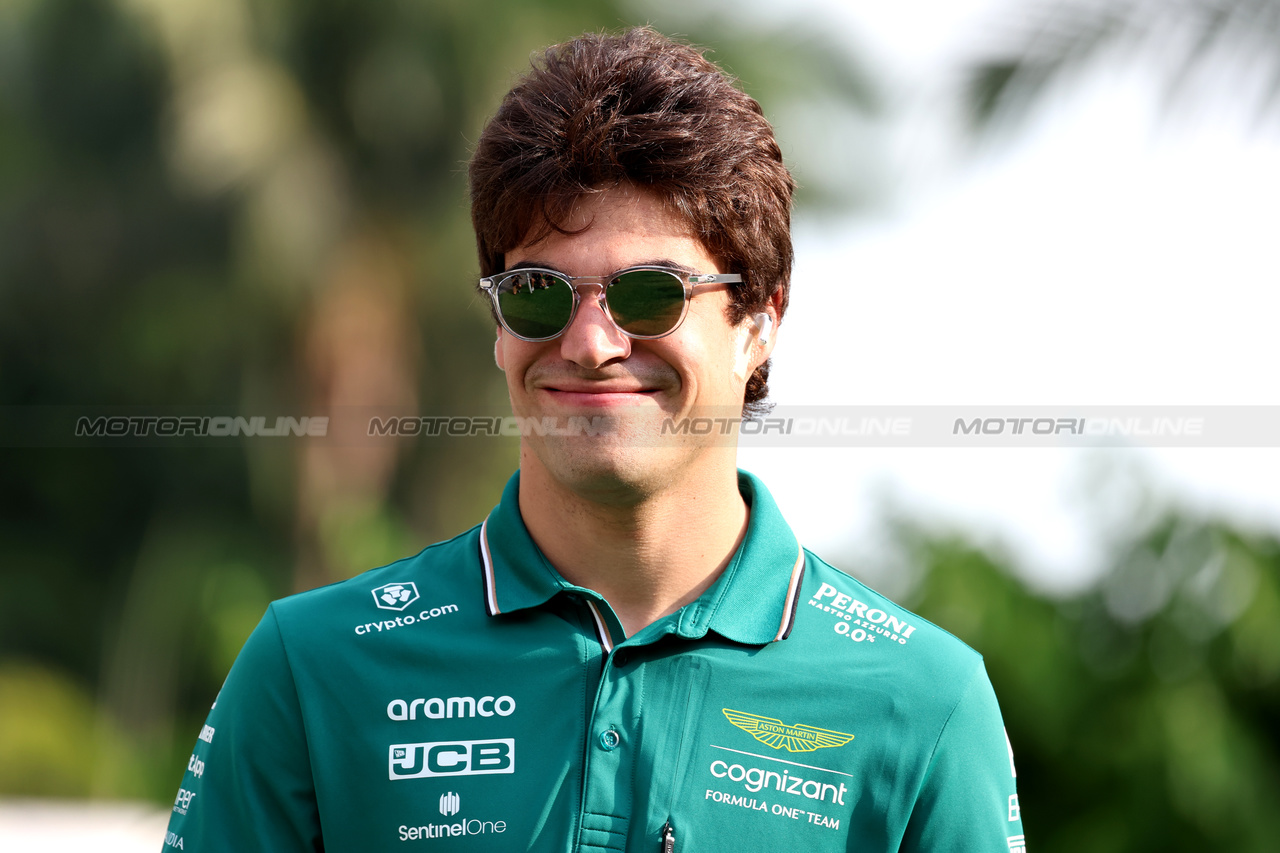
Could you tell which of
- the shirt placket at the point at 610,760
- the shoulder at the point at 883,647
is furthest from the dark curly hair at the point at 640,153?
the shirt placket at the point at 610,760

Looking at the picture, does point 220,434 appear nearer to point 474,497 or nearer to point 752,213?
point 474,497

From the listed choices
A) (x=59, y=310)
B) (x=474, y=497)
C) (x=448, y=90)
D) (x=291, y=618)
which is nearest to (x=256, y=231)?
(x=448, y=90)

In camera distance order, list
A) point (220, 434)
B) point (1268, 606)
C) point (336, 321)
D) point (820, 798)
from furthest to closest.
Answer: point (220, 434), point (336, 321), point (1268, 606), point (820, 798)

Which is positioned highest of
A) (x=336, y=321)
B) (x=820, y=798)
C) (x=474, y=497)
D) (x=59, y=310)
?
(x=59, y=310)

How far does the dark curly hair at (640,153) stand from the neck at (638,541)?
1.54ft

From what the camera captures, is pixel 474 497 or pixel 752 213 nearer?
pixel 752 213

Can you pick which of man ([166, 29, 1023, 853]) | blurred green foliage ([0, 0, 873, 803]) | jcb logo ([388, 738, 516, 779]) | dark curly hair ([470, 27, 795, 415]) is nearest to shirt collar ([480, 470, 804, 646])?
man ([166, 29, 1023, 853])

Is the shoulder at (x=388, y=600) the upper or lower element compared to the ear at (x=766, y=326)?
lower

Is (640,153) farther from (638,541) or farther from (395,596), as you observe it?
(395,596)

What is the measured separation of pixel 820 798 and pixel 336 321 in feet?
37.2

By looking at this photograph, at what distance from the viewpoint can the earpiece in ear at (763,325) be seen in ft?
9.75

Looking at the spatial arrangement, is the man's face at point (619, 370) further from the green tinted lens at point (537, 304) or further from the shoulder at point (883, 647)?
the shoulder at point (883, 647)

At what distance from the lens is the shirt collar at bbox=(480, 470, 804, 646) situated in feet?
8.60

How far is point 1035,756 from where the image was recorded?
25.0 ft
